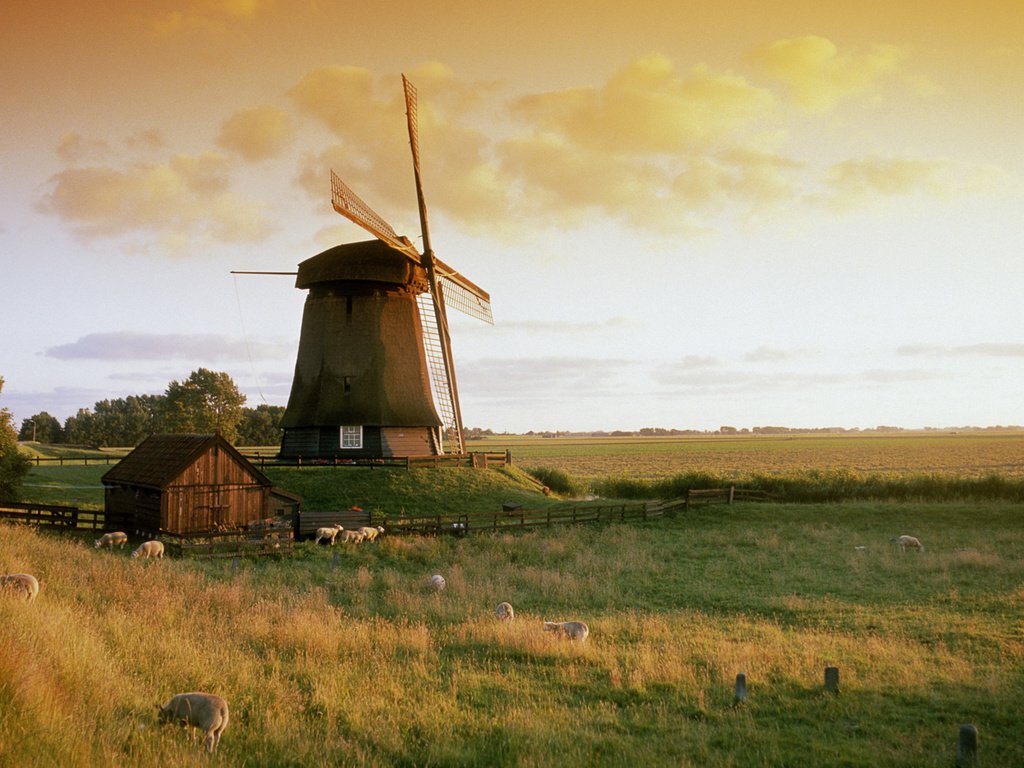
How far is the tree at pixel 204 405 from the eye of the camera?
61.8 metres

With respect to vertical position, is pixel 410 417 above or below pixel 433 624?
above

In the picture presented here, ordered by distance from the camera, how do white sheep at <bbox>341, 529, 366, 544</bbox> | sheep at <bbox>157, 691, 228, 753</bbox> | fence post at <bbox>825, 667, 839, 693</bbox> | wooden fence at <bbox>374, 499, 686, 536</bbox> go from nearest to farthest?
sheep at <bbox>157, 691, 228, 753</bbox>, fence post at <bbox>825, 667, 839, 693</bbox>, white sheep at <bbox>341, 529, 366, 544</bbox>, wooden fence at <bbox>374, 499, 686, 536</bbox>

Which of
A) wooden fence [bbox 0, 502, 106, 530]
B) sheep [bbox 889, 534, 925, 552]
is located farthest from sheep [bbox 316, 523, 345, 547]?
sheep [bbox 889, 534, 925, 552]

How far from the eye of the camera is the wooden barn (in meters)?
28.5

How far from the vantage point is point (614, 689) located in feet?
37.1

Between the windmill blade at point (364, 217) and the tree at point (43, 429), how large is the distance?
109599 millimetres

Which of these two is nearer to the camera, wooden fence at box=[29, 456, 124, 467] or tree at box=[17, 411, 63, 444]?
wooden fence at box=[29, 456, 124, 467]

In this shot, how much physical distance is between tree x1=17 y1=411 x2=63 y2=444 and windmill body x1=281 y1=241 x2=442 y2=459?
10589cm

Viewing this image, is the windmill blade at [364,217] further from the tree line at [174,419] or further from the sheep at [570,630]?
the sheep at [570,630]

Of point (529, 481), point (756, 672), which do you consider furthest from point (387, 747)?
point (529, 481)

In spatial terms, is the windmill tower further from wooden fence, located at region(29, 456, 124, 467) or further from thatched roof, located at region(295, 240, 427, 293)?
wooden fence, located at region(29, 456, 124, 467)

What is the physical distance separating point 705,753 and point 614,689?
8.74 ft

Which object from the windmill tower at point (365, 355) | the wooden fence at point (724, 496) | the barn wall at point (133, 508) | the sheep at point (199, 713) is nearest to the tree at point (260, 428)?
the windmill tower at point (365, 355)

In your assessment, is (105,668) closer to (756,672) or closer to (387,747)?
(387,747)
